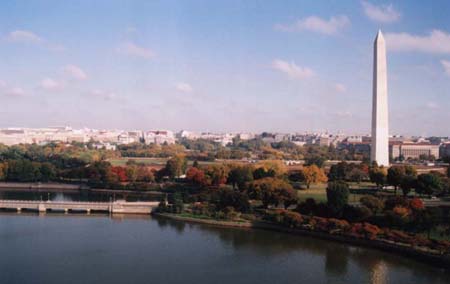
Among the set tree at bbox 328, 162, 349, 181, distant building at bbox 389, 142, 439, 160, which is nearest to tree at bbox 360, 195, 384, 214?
tree at bbox 328, 162, 349, 181

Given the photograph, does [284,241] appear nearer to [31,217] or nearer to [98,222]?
[98,222]

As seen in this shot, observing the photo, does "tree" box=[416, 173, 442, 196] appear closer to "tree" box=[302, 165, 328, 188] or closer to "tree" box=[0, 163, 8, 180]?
"tree" box=[302, 165, 328, 188]

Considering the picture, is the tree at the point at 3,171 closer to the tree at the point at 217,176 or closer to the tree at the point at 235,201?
the tree at the point at 217,176

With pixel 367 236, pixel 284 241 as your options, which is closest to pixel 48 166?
pixel 284 241

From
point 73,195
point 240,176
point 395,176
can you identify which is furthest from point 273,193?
point 73,195

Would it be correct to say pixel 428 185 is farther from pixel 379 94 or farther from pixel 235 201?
pixel 235 201

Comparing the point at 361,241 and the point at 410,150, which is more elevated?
the point at 410,150
